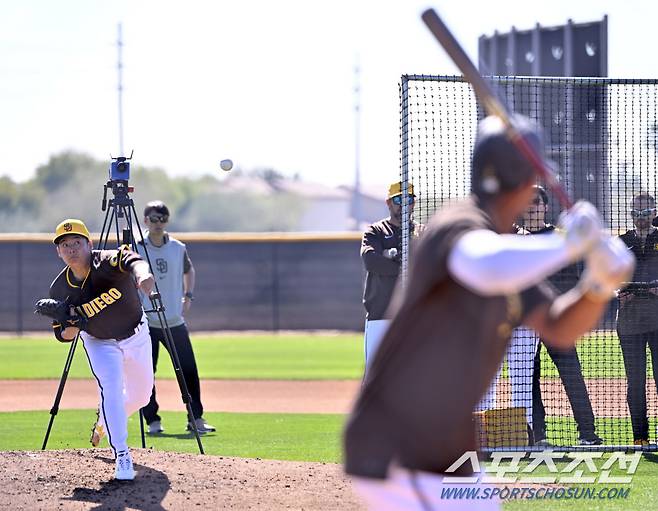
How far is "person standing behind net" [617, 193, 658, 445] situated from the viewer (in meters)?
9.27

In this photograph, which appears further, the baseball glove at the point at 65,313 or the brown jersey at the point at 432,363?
the baseball glove at the point at 65,313

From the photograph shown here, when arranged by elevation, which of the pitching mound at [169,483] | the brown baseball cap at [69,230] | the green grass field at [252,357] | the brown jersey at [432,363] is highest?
the brown baseball cap at [69,230]

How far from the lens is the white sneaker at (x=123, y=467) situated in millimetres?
7379

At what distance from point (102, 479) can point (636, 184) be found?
5.69 meters

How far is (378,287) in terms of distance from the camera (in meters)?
9.34

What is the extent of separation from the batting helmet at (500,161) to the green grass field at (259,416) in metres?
4.09

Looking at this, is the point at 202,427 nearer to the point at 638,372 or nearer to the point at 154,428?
the point at 154,428

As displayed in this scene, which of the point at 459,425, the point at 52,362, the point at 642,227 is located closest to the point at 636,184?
the point at 642,227

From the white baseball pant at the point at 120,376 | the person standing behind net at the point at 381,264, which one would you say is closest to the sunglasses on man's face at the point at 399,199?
the person standing behind net at the point at 381,264

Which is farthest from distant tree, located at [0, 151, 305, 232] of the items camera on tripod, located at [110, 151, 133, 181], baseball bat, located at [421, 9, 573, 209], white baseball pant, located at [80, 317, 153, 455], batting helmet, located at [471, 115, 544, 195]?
batting helmet, located at [471, 115, 544, 195]

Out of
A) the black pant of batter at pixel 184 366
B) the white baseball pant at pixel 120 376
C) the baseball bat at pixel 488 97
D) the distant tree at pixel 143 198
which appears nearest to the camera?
the baseball bat at pixel 488 97

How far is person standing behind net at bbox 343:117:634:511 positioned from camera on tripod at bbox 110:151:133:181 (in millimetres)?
6014

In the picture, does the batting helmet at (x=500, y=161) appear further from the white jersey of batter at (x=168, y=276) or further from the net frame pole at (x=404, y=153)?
the white jersey of batter at (x=168, y=276)

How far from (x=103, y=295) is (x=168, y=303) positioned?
297cm
